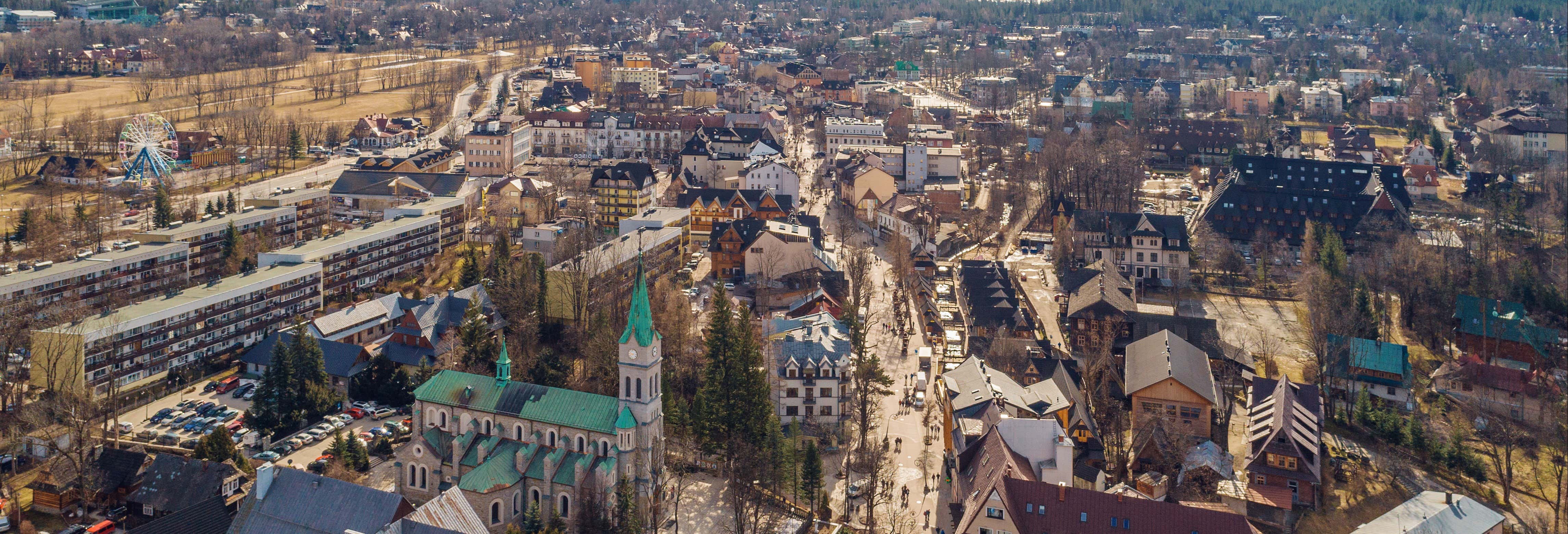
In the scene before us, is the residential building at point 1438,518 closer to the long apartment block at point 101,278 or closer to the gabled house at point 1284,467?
the gabled house at point 1284,467

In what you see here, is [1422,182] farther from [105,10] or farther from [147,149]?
[105,10]

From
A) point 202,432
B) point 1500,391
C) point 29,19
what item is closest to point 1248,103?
point 1500,391

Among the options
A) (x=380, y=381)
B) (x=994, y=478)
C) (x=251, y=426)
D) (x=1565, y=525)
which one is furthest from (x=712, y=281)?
(x=1565, y=525)

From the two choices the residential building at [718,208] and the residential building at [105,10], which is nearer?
the residential building at [718,208]

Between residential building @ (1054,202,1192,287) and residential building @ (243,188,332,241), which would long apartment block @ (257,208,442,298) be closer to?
residential building @ (243,188,332,241)

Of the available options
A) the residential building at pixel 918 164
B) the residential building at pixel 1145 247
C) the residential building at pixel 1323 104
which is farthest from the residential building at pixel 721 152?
the residential building at pixel 1323 104

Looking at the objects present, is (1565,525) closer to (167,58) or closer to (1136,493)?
(1136,493)
